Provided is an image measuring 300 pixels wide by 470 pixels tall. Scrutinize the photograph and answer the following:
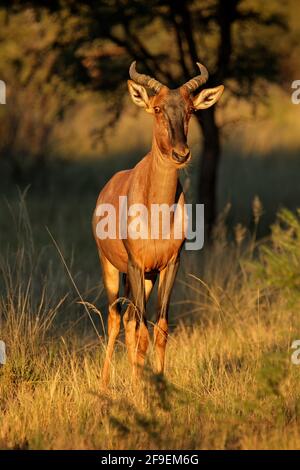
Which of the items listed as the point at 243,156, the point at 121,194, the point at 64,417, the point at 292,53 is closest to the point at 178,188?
the point at 121,194

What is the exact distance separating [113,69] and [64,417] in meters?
7.87

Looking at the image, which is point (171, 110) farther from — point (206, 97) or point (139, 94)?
point (206, 97)

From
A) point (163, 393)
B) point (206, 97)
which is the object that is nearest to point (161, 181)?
point (206, 97)

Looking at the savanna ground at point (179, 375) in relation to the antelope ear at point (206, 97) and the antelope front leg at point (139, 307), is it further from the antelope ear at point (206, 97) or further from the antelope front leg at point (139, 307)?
the antelope ear at point (206, 97)

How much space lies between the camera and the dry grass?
581cm

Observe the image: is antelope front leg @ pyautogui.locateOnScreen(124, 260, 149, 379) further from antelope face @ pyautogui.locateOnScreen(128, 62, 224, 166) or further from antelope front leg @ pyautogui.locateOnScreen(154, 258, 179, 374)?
antelope face @ pyautogui.locateOnScreen(128, 62, 224, 166)

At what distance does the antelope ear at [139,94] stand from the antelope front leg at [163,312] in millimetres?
1214

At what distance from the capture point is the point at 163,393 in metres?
6.02

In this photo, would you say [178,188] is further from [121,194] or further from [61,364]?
[61,364]

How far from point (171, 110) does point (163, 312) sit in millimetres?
1545

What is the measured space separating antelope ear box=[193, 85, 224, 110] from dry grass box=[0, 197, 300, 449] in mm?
1579

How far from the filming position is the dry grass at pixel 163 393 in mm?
5809

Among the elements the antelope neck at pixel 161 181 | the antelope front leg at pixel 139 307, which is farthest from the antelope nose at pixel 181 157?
the antelope front leg at pixel 139 307

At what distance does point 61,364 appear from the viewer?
770cm
